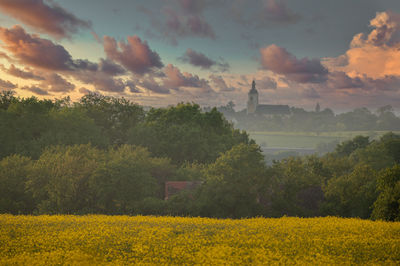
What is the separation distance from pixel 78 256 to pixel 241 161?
21.7 meters

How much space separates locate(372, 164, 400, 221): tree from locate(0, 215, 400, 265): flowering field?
5.23m

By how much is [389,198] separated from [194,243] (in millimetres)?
18330

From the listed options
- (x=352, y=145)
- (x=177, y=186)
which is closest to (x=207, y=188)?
(x=177, y=186)

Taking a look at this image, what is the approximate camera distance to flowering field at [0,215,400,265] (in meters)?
16.5

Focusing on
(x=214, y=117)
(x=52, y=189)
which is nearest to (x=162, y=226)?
(x=52, y=189)

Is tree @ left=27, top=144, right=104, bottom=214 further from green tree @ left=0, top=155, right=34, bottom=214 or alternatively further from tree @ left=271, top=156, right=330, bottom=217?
tree @ left=271, top=156, right=330, bottom=217

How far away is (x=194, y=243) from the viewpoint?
18656 millimetres

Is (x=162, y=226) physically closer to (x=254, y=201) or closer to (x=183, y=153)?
(x=254, y=201)

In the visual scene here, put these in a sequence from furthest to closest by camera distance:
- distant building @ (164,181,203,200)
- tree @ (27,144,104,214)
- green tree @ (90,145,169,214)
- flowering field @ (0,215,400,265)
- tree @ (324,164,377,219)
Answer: distant building @ (164,181,203,200) < green tree @ (90,145,169,214) < tree @ (27,144,104,214) < tree @ (324,164,377,219) < flowering field @ (0,215,400,265)

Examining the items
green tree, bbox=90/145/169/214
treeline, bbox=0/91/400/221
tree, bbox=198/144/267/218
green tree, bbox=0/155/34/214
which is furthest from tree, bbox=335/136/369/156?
green tree, bbox=0/155/34/214

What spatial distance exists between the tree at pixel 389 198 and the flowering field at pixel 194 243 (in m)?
5.23

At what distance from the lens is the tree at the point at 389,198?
26.0m

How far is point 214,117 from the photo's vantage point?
69938 mm

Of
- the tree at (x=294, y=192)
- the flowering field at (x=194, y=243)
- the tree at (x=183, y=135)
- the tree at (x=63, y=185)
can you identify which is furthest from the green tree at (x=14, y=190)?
the tree at (x=294, y=192)
